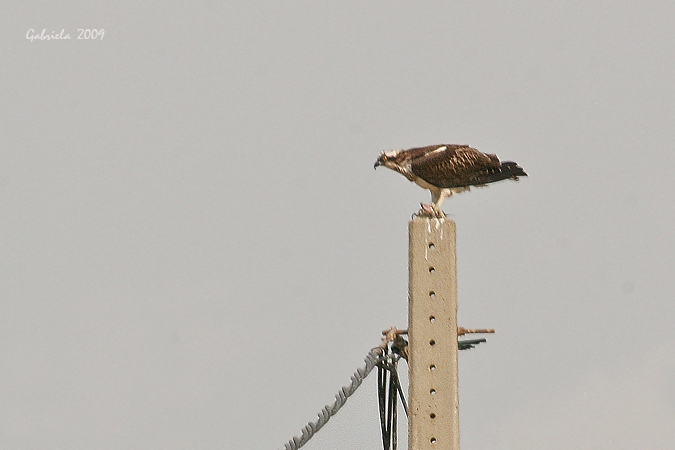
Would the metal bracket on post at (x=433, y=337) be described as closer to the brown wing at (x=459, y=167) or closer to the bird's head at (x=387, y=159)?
the brown wing at (x=459, y=167)

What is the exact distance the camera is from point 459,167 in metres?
6.79

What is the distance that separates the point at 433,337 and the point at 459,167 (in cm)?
143

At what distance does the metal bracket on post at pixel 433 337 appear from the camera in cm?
571

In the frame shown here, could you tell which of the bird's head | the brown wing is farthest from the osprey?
the bird's head

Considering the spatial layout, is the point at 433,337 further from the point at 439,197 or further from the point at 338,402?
the point at 439,197

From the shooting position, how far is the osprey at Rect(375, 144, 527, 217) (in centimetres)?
681

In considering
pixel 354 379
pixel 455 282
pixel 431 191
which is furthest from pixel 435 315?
pixel 431 191

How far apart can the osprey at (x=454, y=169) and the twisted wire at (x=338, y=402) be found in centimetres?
110

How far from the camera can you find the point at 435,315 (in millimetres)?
5852

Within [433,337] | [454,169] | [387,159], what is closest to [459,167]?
[454,169]

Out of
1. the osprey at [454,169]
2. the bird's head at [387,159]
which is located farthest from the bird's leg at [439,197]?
the bird's head at [387,159]

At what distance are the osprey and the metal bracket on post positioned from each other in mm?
760

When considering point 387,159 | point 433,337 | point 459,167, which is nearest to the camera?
point 433,337

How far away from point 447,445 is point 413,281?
3.08 feet
